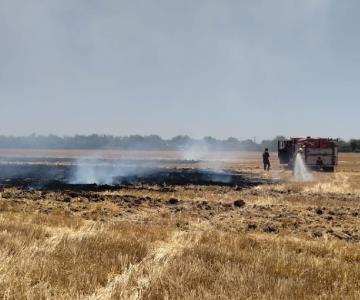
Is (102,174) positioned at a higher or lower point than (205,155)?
lower

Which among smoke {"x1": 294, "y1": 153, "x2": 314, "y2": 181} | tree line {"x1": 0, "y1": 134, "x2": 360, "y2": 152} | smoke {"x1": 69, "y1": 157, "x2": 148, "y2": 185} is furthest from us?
tree line {"x1": 0, "y1": 134, "x2": 360, "y2": 152}

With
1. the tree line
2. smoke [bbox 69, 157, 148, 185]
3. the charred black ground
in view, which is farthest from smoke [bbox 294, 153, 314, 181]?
the tree line

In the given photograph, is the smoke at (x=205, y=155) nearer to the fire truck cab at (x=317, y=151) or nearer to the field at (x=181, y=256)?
the fire truck cab at (x=317, y=151)

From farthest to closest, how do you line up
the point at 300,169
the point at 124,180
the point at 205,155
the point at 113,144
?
the point at 113,144
the point at 205,155
the point at 300,169
the point at 124,180

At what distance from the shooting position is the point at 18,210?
55.7 feet

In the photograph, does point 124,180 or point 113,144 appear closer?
point 124,180

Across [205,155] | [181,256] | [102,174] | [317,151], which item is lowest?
[102,174]

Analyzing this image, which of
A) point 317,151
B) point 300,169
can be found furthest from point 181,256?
point 317,151

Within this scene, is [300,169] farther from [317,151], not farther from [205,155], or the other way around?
[205,155]

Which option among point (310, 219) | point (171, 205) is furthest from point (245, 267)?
point (171, 205)

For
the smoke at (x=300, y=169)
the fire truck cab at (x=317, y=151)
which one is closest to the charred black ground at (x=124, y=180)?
the smoke at (x=300, y=169)

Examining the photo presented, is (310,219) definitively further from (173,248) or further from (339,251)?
(173,248)

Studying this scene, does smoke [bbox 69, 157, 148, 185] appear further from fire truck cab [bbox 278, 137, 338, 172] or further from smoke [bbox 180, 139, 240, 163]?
smoke [bbox 180, 139, 240, 163]

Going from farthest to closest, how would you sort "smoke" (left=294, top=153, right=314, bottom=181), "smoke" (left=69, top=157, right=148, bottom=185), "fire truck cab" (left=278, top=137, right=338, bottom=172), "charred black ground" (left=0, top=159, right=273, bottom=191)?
"fire truck cab" (left=278, top=137, right=338, bottom=172)
"smoke" (left=294, top=153, right=314, bottom=181)
"smoke" (left=69, top=157, right=148, bottom=185)
"charred black ground" (left=0, top=159, right=273, bottom=191)
